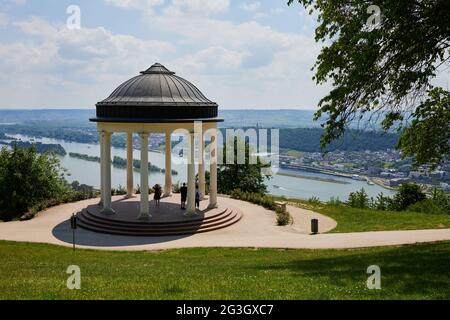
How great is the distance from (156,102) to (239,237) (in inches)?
341

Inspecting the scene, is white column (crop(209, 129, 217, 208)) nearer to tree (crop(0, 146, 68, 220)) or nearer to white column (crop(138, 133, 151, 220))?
white column (crop(138, 133, 151, 220))

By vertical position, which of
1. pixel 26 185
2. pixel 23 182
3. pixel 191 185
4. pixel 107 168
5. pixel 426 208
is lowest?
pixel 426 208

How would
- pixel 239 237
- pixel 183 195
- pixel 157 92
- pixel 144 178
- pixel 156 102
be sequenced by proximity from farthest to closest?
pixel 183 195 → pixel 157 92 → pixel 144 178 → pixel 156 102 → pixel 239 237

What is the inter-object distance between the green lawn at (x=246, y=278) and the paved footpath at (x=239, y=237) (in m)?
3.11

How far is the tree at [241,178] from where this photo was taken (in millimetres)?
42888

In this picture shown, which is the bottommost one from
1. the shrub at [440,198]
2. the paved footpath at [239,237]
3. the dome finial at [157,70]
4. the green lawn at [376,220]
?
the shrub at [440,198]

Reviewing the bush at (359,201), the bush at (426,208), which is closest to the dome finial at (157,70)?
the bush at (359,201)

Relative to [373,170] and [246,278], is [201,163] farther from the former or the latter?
[373,170]

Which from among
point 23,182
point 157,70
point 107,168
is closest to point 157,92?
point 157,70

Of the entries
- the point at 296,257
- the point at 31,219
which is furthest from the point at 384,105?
the point at 31,219

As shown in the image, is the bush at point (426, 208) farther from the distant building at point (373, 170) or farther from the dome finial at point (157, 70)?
the distant building at point (373, 170)

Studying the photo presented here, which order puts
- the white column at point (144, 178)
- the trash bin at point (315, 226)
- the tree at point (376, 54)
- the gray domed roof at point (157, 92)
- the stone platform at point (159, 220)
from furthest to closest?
the gray domed roof at point (157, 92)
the white column at point (144, 178)
the trash bin at point (315, 226)
the stone platform at point (159, 220)
the tree at point (376, 54)

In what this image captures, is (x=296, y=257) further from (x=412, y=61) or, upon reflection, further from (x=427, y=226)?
(x=427, y=226)

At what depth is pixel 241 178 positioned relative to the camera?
43312 millimetres
